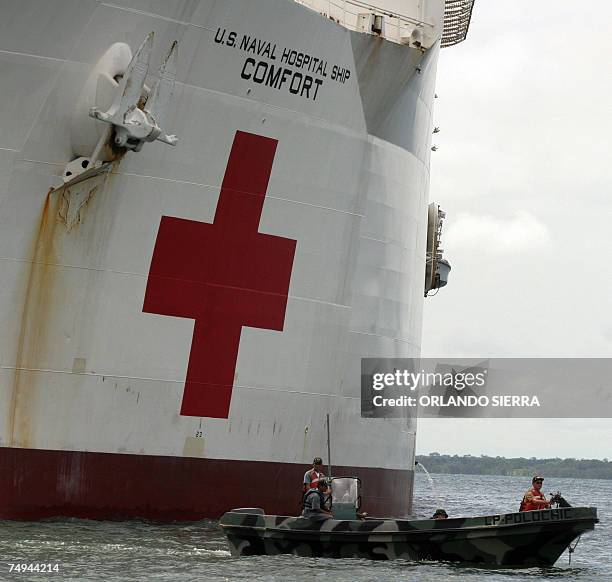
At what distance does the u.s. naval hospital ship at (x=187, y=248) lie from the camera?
10.6m

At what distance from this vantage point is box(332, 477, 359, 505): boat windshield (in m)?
10.7

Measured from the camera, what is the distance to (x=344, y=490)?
10.8 metres

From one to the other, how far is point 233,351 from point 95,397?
1.49 meters

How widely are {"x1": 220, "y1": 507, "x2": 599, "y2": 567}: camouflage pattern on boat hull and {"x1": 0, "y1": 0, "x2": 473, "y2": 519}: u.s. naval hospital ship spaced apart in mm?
1456

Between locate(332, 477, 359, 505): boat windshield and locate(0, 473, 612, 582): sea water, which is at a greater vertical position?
locate(332, 477, 359, 505): boat windshield

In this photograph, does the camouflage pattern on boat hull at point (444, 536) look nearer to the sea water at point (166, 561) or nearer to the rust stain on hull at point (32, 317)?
the sea water at point (166, 561)

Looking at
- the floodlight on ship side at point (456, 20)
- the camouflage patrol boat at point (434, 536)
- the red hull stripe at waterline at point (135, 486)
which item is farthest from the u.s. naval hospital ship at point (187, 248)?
the floodlight on ship side at point (456, 20)

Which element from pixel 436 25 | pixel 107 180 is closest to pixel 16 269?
pixel 107 180

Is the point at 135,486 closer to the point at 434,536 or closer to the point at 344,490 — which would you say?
the point at 344,490

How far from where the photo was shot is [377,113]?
12.8 m

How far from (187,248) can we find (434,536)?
3.66m

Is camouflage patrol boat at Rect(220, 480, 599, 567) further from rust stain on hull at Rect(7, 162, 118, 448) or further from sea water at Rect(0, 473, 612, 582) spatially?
rust stain on hull at Rect(7, 162, 118, 448)

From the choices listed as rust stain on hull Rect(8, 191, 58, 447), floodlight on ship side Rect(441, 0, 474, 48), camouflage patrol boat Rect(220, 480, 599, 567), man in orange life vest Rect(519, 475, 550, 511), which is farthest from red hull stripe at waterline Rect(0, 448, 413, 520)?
floodlight on ship side Rect(441, 0, 474, 48)

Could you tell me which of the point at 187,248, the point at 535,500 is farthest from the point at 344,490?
the point at 187,248
